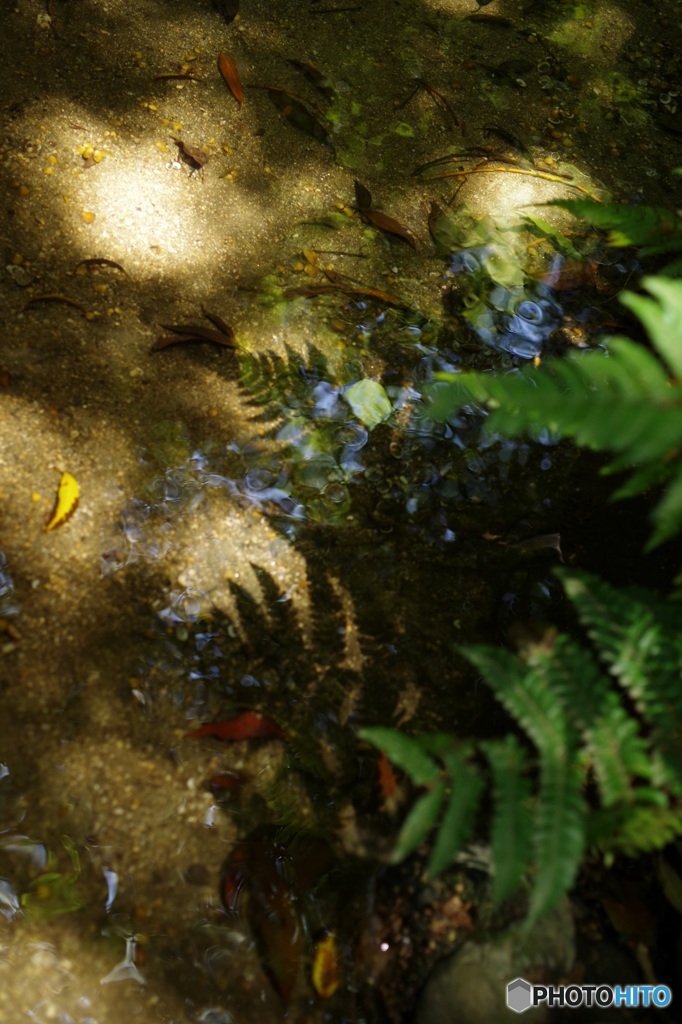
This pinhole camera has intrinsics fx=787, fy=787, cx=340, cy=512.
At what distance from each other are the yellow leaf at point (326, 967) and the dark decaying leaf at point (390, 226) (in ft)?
7.74

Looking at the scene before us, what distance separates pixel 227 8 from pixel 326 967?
361 centimetres

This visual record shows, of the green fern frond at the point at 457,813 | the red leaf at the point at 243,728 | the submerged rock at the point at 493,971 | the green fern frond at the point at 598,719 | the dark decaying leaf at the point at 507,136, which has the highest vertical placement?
the dark decaying leaf at the point at 507,136

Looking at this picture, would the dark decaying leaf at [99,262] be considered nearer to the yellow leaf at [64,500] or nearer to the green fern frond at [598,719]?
the yellow leaf at [64,500]

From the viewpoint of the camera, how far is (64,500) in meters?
2.39

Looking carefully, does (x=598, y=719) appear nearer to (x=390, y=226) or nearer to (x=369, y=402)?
A: (x=369, y=402)

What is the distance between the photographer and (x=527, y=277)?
3.02 m

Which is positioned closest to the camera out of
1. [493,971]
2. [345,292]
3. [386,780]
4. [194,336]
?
[493,971]

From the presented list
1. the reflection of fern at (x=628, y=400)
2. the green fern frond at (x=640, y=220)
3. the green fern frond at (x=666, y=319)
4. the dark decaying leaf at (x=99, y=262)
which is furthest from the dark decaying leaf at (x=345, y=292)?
the green fern frond at (x=666, y=319)

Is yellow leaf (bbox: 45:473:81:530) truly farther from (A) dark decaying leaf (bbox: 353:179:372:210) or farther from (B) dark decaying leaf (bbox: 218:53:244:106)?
(B) dark decaying leaf (bbox: 218:53:244:106)

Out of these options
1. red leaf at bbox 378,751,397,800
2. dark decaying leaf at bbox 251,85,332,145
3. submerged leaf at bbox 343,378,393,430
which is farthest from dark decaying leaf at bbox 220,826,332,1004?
dark decaying leaf at bbox 251,85,332,145

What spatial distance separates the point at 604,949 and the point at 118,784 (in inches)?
52.3

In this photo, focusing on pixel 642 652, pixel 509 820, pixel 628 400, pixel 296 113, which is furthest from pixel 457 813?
pixel 296 113

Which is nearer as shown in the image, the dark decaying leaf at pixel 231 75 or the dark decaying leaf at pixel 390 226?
the dark decaying leaf at pixel 390 226

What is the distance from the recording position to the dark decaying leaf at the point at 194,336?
2.67 metres
